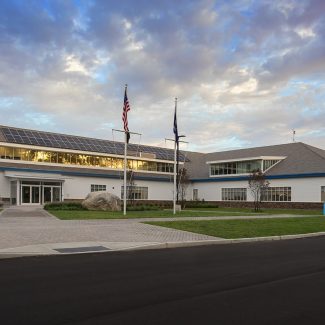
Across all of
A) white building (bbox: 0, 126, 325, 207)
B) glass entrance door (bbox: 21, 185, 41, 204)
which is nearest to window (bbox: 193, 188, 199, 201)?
white building (bbox: 0, 126, 325, 207)

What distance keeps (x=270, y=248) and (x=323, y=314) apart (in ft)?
28.1

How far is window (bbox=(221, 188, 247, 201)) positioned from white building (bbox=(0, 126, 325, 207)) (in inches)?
5.0

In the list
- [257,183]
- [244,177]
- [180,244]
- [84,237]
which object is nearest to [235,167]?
[244,177]

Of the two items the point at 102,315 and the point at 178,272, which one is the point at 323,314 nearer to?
the point at 102,315

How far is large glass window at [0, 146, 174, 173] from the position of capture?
5391 centimetres

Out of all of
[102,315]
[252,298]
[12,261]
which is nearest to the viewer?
[102,315]

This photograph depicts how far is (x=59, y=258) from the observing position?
12.2m

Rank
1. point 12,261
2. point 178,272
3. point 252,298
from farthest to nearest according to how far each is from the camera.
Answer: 1. point 12,261
2. point 178,272
3. point 252,298

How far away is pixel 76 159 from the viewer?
5916 cm

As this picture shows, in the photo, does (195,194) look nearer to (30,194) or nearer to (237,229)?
(30,194)

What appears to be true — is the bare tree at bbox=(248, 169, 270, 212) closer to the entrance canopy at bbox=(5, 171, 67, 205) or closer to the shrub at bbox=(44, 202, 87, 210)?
the shrub at bbox=(44, 202, 87, 210)

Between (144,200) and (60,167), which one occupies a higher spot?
(60,167)

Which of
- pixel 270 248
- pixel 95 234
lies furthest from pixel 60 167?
pixel 270 248

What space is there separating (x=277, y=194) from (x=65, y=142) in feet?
90.2
